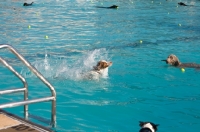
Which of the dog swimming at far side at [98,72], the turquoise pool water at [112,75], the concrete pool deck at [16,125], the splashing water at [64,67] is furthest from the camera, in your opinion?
the splashing water at [64,67]

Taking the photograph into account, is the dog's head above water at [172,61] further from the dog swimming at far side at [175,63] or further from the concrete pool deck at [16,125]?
the concrete pool deck at [16,125]

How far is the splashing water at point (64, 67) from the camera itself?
34.2ft

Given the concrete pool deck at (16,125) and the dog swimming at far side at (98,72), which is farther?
the dog swimming at far side at (98,72)

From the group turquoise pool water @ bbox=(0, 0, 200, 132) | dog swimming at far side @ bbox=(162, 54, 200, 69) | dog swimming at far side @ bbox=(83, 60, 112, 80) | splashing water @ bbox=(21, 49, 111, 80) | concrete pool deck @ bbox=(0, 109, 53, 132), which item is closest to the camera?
concrete pool deck @ bbox=(0, 109, 53, 132)

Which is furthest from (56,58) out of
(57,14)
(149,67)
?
(57,14)

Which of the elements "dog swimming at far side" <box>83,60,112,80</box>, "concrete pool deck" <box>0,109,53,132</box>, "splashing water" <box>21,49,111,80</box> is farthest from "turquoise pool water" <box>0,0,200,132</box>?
"concrete pool deck" <box>0,109,53,132</box>

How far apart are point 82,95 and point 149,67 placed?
11.5ft

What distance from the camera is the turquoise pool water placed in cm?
768

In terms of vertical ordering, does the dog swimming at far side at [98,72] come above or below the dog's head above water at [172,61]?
below

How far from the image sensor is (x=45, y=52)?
13820 millimetres

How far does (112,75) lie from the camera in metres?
10.7

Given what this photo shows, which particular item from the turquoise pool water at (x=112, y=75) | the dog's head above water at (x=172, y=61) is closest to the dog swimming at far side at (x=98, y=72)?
the turquoise pool water at (x=112, y=75)

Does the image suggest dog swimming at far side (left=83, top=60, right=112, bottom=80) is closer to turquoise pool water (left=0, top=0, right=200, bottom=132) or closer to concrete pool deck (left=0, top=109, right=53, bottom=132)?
turquoise pool water (left=0, top=0, right=200, bottom=132)

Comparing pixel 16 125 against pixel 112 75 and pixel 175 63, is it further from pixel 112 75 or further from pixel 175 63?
pixel 175 63
